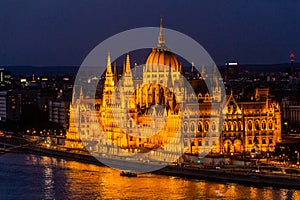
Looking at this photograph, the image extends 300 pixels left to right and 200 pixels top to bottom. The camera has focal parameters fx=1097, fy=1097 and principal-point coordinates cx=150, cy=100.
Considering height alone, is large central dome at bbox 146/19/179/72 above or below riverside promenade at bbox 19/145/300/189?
above

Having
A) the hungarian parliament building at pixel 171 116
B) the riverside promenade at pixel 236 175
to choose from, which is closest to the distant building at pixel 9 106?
the hungarian parliament building at pixel 171 116

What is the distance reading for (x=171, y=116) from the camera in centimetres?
3284

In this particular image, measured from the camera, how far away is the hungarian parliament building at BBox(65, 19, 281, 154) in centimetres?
3266

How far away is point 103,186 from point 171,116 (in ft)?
21.4

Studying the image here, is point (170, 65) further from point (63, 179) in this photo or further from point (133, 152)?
point (63, 179)

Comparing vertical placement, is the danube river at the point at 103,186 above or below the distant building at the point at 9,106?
below

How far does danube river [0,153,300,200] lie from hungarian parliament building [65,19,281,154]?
288 cm

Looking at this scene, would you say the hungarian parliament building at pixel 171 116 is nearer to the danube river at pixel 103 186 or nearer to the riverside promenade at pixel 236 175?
the riverside promenade at pixel 236 175

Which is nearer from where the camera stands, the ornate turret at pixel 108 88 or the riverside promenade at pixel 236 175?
the riverside promenade at pixel 236 175

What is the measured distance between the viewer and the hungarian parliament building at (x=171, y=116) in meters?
32.7

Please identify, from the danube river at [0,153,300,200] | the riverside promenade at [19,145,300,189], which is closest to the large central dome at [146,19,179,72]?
the danube river at [0,153,300,200]

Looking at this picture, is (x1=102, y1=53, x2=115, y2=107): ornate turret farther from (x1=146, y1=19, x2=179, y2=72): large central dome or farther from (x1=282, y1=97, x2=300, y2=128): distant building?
(x1=282, y1=97, x2=300, y2=128): distant building

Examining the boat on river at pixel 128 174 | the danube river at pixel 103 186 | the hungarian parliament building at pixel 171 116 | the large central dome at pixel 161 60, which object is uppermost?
the large central dome at pixel 161 60

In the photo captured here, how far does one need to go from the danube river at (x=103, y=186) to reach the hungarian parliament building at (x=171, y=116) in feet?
9.46
